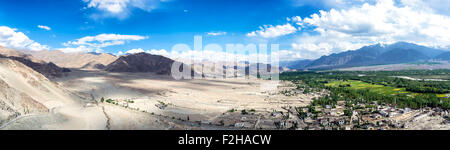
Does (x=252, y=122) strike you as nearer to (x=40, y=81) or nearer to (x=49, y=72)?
(x=40, y=81)

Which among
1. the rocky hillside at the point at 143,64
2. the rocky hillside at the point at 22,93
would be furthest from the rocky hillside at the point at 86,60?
the rocky hillside at the point at 22,93

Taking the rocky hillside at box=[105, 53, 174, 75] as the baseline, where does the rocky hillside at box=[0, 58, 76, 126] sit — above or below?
below

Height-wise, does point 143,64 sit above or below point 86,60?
below

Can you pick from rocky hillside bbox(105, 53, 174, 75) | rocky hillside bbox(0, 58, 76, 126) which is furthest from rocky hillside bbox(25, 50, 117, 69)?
rocky hillside bbox(0, 58, 76, 126)

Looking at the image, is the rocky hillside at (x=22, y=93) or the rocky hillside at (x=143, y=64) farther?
the rocky hillside at (x=143, y=64)

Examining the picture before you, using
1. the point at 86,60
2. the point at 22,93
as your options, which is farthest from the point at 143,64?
the point at 22,93

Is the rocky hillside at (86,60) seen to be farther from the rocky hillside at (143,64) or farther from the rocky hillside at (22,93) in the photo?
the rocky hillside at (22,93)

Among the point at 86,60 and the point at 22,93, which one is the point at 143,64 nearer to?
the point at 86,60

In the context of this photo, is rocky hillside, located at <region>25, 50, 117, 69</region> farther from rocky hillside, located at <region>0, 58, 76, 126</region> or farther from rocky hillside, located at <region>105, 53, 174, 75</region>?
rocky hillside, located at <region>0, 58, 76, 126</region>
